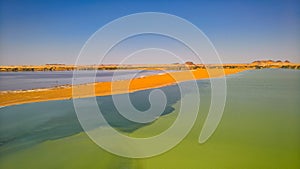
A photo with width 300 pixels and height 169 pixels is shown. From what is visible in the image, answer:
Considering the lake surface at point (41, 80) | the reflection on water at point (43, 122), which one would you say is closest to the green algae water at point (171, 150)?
the reflection on water at point (43, 122)

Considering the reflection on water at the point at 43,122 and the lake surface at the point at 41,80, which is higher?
the lake surface at the point at 41,80

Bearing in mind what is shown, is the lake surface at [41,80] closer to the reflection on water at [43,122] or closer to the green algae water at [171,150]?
the reflection on water at [43,122]

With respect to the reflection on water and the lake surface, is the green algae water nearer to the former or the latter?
the reflection on water

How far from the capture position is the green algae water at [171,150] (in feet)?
8.43

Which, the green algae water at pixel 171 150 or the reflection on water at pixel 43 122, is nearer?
the green algae water at pixel 171 150

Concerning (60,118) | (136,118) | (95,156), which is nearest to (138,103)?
(136,118)

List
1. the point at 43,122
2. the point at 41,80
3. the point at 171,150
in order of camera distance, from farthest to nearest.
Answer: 1. the point at 41,80
2. the point at 43,122
3. the point at 171,150

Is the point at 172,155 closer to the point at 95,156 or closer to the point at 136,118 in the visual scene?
the point at 95,156

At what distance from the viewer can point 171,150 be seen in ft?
9.45

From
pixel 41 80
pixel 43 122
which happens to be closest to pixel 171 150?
pixel 43 122

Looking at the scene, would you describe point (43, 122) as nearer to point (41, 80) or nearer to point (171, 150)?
point (171, 150)

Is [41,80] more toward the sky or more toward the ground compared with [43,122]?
more toward the sky

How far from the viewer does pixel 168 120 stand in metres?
4.13

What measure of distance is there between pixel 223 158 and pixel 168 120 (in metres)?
1.58
